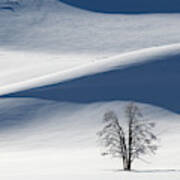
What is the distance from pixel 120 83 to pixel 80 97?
196 inches

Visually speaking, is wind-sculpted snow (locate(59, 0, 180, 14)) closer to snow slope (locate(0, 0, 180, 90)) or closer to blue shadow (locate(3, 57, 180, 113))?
snow slope (locate(0, 0, 180, 90))

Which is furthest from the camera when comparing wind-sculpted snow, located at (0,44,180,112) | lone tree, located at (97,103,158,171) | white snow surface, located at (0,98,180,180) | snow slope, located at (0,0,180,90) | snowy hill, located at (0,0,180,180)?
snow slope, located at (0,0,180,90)

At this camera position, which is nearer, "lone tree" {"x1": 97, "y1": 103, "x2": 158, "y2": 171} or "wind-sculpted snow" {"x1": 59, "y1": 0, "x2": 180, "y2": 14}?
"lone tree" {"x1": 97, "y1": 103, "x2": 158, "y2": 171}

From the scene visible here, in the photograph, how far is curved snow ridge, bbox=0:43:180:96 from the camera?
2461 inches

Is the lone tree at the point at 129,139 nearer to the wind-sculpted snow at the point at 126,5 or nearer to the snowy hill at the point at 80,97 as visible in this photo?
the snowy hill at the point at 80,97

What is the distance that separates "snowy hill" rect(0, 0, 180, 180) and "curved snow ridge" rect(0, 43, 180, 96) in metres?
0.10

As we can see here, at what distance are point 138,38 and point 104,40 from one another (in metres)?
5.58

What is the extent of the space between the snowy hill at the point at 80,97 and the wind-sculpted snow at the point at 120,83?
84 mm

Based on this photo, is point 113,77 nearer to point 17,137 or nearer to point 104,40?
point 17,137

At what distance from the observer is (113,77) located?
208ft

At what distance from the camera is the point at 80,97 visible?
5816 centimetres

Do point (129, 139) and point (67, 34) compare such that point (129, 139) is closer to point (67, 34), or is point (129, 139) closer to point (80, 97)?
point (80, 97)

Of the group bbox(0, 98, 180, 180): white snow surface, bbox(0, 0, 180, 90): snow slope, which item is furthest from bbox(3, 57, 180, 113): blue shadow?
bbox(0, 0, 180, 90): snow slope

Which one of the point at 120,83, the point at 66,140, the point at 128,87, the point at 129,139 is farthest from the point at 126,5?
the point at 129,139
